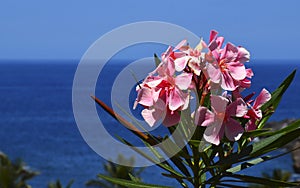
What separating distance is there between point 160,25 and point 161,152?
19 centimetres

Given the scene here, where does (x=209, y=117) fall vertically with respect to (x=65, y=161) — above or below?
above

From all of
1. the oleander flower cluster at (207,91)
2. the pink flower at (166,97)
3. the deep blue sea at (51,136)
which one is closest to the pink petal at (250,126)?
the oleander flower cluster at (207,91)

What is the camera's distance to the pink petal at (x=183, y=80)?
0.85 metres

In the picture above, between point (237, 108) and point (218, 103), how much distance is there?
3cm

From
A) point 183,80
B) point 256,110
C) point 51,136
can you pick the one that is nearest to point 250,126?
point 256,110

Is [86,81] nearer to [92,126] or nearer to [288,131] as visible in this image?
[92,126]

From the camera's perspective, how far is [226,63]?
0.88 metres

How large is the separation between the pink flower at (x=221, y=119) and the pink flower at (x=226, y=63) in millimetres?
24

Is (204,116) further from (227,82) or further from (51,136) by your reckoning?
(51,136)

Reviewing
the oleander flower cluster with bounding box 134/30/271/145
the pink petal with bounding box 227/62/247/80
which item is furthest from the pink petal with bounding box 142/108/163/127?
the pink petal with bounding box 227/62/247/80

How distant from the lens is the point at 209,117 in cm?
84

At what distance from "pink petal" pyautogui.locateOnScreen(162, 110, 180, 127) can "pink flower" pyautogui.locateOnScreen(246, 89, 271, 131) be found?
104 millimetres

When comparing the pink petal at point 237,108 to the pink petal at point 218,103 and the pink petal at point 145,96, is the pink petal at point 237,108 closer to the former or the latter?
the pink petal at point 218,103

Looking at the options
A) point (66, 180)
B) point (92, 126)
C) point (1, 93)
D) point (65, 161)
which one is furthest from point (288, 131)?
point (1, 93)
